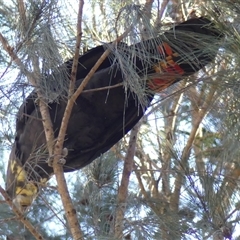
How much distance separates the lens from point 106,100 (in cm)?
198

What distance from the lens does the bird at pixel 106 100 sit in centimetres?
165

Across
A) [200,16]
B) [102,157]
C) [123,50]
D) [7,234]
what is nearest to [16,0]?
[123,50]

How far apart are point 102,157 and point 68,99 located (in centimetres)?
60

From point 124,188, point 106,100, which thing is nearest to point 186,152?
point 124,188

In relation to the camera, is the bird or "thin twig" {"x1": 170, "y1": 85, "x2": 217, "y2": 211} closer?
the bird

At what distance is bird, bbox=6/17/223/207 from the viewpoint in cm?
165

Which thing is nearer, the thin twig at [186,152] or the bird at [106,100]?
the bird at [106,100]

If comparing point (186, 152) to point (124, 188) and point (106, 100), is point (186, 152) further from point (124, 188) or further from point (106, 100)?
point (106, 100)

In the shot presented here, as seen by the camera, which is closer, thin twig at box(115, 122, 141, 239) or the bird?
the bird

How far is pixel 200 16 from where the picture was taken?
1.73 meters

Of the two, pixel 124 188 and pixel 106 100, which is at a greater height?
pixel 106 100

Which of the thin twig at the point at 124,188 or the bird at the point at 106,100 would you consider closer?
the bird at the point at 106,100

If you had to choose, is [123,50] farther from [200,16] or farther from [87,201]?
[87,201]

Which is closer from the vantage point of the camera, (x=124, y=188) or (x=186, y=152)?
(x=124, y=188)
